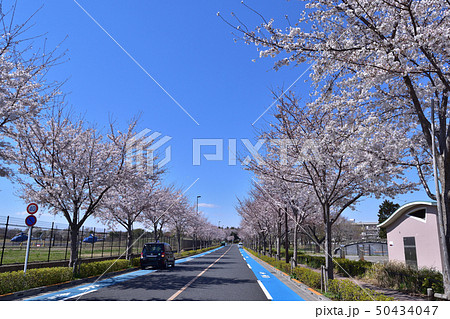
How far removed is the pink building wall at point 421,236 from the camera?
1839 centimetres

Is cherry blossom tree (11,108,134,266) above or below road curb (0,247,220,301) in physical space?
above

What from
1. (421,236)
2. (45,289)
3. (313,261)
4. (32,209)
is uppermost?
(32,209)

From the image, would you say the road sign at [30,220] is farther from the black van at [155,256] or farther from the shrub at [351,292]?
the shrub at [351,292]

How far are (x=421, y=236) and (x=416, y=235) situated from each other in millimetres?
585

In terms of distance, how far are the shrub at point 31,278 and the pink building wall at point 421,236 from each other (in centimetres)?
1856

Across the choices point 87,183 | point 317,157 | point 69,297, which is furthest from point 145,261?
point 317,157

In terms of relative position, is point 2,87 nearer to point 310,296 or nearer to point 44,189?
point 44,189

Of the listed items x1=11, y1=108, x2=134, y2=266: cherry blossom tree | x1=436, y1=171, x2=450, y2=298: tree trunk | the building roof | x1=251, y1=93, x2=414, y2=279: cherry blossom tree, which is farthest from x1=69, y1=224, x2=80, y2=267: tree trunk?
the building roof

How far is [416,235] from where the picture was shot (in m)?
20.4

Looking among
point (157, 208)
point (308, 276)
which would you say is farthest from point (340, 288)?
point (157, 208)

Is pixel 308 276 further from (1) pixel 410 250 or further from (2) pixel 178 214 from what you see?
(2) pixel 178 214

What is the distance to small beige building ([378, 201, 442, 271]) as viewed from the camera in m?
18.5

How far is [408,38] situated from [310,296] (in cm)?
831

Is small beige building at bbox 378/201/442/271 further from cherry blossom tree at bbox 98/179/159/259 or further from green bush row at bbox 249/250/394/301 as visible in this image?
cherry blossom tree at bbox 98/179/159/259
